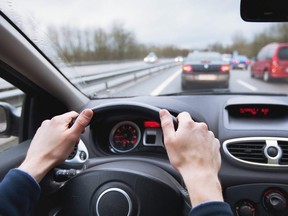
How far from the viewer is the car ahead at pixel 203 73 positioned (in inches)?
334

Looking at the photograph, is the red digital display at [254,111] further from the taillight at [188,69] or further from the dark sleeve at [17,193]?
the taillight at [188,69]

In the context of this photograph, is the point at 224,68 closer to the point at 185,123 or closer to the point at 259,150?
the point at 259,150

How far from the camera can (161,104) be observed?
9.80 feet

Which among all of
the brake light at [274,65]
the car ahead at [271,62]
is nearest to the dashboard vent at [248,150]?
the car ahead at [271,62]

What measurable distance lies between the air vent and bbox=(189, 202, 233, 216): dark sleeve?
1497 millimetres

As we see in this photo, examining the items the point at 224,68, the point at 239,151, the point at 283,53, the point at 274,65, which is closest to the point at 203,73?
the point at 224,68

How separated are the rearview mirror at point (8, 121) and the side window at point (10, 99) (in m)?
0.01

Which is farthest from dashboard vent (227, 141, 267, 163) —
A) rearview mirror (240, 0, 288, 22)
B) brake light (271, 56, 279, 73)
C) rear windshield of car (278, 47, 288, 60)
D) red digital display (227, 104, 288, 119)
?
rear windshield of car (278, 47, 288, 60)

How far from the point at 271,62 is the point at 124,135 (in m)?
12.6

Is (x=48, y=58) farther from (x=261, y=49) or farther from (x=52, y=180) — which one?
(x=261, y=49)

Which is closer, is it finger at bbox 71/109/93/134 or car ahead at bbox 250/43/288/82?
finger at bbox 71/109/93/134

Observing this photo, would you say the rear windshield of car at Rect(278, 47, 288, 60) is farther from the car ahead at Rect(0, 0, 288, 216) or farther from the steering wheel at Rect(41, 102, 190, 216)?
the steering wheel at Rect(41, 102, 190, 216)

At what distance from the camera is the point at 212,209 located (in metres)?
1.25

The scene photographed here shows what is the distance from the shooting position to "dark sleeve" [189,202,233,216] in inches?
49.0
